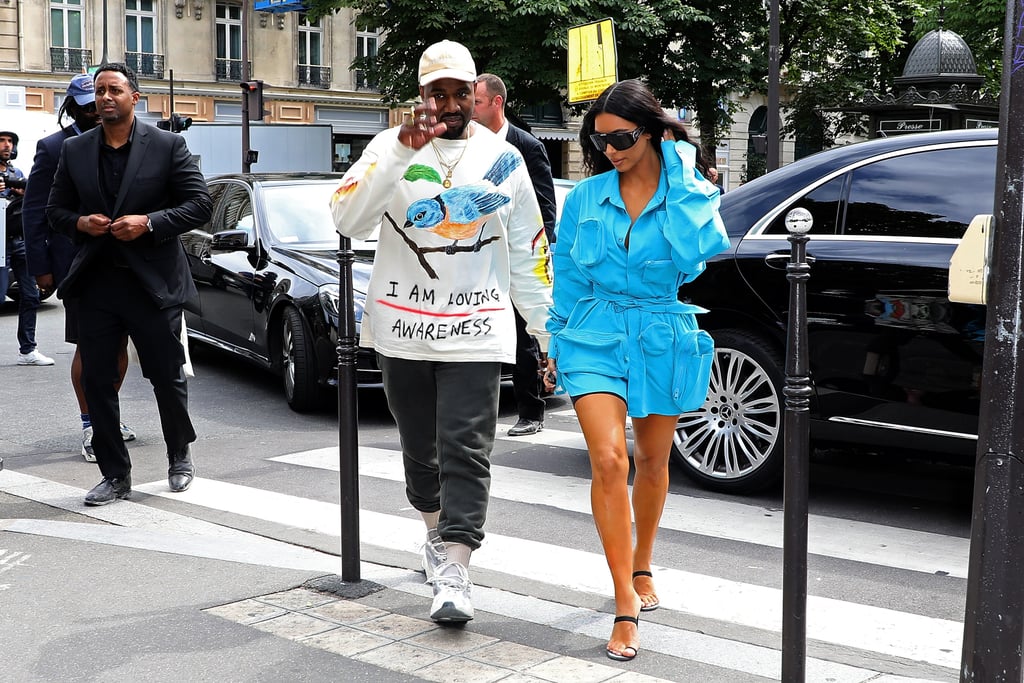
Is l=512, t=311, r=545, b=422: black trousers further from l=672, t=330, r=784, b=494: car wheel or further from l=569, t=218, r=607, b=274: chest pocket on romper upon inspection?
l=569, t=218, r=607, b=274: chest pocket on romper

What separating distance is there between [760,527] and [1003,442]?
98.6 inches

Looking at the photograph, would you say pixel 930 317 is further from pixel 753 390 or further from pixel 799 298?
pixel 799 298

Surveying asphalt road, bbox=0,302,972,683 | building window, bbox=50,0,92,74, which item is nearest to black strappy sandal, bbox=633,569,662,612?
asphalt road, bbox=0,302,972,683

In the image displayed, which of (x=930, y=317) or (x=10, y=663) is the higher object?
(x=930, y=317)

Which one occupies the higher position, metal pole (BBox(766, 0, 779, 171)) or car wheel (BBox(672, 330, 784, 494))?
metal pole (BBox(766, 0, 779, 171))

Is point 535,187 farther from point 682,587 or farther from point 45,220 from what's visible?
point 682,587

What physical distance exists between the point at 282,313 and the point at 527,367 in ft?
6.86

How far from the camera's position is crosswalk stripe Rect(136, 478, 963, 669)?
4.21 meters

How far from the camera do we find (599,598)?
15.3 ft

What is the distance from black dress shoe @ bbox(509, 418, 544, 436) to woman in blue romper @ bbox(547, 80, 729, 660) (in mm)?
3605

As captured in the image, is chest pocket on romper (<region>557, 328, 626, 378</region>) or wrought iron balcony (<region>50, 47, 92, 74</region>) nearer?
chest pocket on romper (<region>557, 328, 626, 378</region>)

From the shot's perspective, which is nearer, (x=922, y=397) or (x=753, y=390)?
(x=922, y=397)

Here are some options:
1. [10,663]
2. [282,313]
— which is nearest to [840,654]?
[10,663]

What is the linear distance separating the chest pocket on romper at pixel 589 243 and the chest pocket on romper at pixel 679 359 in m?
0.29
